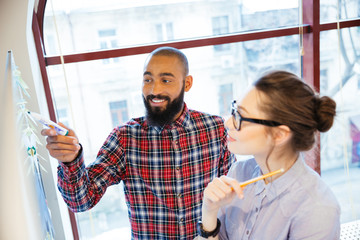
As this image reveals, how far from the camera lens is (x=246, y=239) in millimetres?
1266

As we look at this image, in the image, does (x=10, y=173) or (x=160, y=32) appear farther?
(x=160, y=32)

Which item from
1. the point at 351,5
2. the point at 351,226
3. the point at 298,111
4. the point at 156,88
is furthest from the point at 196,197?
the point at 351,5

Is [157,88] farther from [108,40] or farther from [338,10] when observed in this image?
[338,10]

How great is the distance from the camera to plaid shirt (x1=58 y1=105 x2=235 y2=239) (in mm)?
1701

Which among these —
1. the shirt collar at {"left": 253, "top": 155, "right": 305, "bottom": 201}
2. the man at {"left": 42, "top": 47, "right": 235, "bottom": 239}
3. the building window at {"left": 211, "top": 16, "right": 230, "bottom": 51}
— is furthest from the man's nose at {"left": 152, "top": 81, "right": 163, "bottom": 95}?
the building window at {"left": 211, "top": 16, "right": 230, "bottom": 51}

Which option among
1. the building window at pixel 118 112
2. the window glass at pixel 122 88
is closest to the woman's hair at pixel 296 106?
the window glass at pixel 122 88

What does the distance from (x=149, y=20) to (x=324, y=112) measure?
1.67 m

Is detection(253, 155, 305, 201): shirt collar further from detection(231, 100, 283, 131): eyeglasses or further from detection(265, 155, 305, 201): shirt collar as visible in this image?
detection(231, 100, 283, 131): eyeglasses

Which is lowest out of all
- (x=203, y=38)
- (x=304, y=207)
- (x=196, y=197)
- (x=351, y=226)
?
(x=351, y=226)

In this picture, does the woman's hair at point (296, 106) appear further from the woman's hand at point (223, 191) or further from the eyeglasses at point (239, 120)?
the woman's hand at point (223, 191)

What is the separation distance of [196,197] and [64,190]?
70 centimetres

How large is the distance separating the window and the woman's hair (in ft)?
4.18

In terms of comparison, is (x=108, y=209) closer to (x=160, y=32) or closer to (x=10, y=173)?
(x=160, y=32)

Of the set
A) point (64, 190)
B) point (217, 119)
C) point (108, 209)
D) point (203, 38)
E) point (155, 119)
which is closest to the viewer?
point (64, 190)
